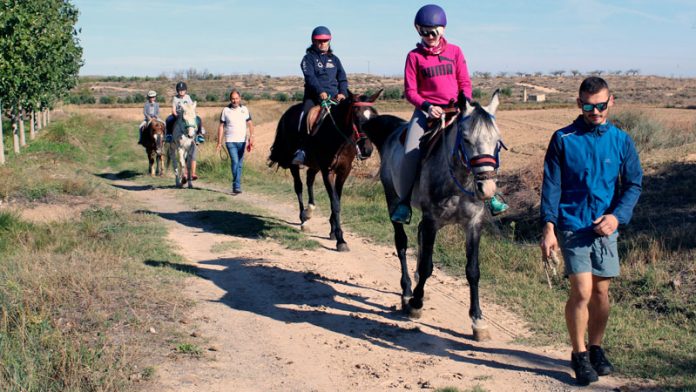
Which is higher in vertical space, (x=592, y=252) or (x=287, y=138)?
(x=287, y=138)

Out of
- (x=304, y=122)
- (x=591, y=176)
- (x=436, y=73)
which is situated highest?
(x=436, y=73)

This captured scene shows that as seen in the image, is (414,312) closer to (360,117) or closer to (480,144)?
(480,144)

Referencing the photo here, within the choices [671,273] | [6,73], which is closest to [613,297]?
[671,273]

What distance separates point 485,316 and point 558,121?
36.7 m

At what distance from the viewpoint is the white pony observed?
16.8 meters

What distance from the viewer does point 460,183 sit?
6.46 m

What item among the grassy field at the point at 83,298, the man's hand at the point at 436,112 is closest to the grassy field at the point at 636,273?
the man's hand at the point at 436,112

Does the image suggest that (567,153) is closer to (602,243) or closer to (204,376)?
(602,243)

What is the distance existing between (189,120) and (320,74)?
651 centimetres

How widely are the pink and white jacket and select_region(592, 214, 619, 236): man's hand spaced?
249 centimetres

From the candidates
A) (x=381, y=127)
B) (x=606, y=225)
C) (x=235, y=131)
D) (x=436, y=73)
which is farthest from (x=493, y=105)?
(x=235, y=131)

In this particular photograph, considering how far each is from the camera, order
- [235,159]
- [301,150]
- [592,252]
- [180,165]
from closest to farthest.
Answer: [592,252] < [301,150] < [235,159] < [180,165]

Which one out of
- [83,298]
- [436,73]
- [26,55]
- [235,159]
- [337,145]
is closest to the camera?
[83,298]

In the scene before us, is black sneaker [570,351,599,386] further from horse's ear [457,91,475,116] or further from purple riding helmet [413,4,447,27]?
purple riding helmet [413,4,447,27]
